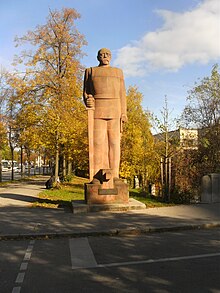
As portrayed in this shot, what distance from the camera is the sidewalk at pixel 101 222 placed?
7.94 m

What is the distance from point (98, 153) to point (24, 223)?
3.65 metres

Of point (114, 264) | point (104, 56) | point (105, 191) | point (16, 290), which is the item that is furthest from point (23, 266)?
point (104, 56)

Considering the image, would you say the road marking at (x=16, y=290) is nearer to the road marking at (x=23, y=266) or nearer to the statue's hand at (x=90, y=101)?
the road marking at (x=23, y=266)

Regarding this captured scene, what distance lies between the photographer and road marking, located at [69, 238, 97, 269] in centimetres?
563

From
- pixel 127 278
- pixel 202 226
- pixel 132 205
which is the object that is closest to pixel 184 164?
pixel 132 205

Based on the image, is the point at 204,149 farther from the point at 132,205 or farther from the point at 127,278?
the point at 127,278

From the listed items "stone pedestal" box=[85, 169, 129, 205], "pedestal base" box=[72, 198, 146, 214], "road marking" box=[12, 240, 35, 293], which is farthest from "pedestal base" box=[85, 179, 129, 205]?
"road marking" box=[12, 240, 35, 293]

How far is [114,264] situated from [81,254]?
92 cm

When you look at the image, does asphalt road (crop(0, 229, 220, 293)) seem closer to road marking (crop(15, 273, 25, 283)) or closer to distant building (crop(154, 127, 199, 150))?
road marking (crop(15, 273, 25, 283))

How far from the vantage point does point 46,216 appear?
33.2ft

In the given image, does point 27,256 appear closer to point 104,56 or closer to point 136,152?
point 104,56

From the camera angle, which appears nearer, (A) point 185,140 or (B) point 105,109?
(B) point 105,109

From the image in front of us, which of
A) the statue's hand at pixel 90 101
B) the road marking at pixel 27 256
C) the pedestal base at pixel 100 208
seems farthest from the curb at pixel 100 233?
the statue's hand at pixel 90 101

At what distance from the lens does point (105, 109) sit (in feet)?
37.8
